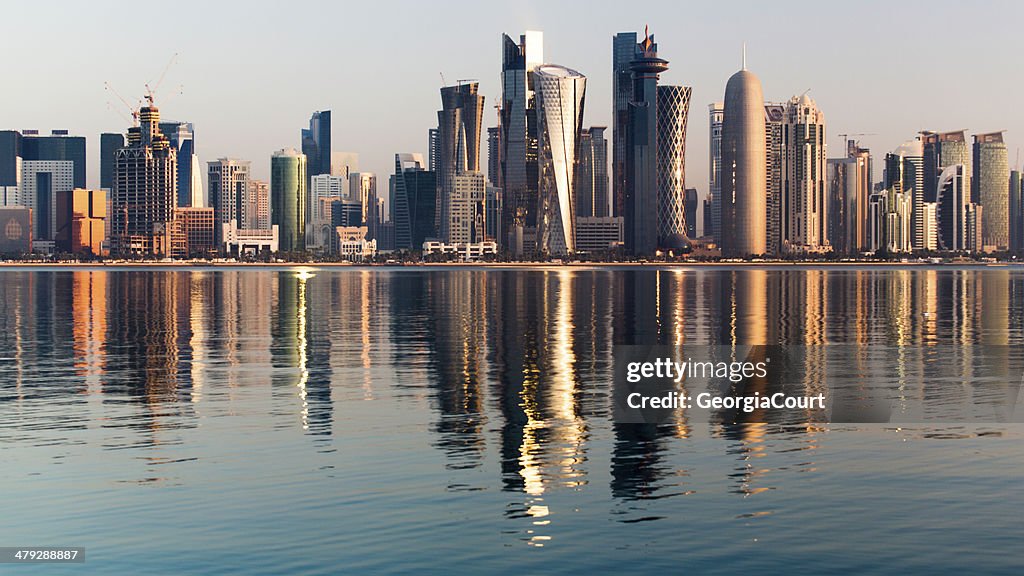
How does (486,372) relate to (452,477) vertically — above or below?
above

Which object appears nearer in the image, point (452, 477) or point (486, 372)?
point (452, 477)

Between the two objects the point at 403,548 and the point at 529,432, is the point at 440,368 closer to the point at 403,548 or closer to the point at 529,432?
the point at 529,432

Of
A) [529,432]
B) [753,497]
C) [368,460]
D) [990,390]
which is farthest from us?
[990,390]

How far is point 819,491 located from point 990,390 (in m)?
31.3

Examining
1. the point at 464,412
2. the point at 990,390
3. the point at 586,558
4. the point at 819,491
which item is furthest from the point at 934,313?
the point at 586,558

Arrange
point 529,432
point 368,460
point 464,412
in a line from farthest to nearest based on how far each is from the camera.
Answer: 1. point 464,412
2. point 529,432
3. point 368,460

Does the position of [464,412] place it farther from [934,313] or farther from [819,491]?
[934,313]

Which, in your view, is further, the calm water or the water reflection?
the water reflection

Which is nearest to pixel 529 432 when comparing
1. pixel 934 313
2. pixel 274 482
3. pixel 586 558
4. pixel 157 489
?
pixel 274 482

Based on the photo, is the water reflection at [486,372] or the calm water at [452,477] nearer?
the calm water at [452,477]

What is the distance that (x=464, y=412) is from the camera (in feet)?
187

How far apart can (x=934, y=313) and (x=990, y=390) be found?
90.0 metres

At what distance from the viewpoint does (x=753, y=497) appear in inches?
1481

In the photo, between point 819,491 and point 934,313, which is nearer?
point 819,491
